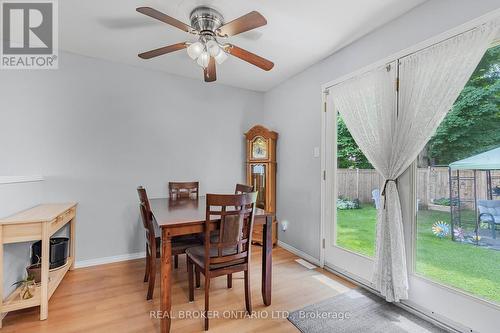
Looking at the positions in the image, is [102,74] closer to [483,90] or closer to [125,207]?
[125,207]

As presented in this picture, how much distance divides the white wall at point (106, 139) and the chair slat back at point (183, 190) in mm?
225

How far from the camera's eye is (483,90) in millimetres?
1646

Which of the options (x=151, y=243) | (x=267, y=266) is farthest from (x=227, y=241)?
(x=151, y=243)

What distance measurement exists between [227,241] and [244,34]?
6.61 ft

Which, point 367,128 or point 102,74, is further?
point 102,74

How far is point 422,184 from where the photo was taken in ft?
6.42

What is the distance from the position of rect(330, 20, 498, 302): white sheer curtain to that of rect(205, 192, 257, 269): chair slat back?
1209 millimetres

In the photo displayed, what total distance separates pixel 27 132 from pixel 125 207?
1.35 metres

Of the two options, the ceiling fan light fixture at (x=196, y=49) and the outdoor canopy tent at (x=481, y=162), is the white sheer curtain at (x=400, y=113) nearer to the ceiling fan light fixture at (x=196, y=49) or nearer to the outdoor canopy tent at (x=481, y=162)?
the outdoor canopy tent at (x=481, y=162)

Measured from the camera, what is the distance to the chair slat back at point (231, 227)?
1.74 meters

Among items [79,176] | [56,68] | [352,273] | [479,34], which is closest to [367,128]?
[479,34]

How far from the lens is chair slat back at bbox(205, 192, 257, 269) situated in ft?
5.72

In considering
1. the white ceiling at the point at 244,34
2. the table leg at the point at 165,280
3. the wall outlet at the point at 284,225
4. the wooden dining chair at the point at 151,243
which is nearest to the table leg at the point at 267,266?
the wooden dining chair at the point at 151,243

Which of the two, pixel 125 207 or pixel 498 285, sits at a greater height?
pixel 125 207
